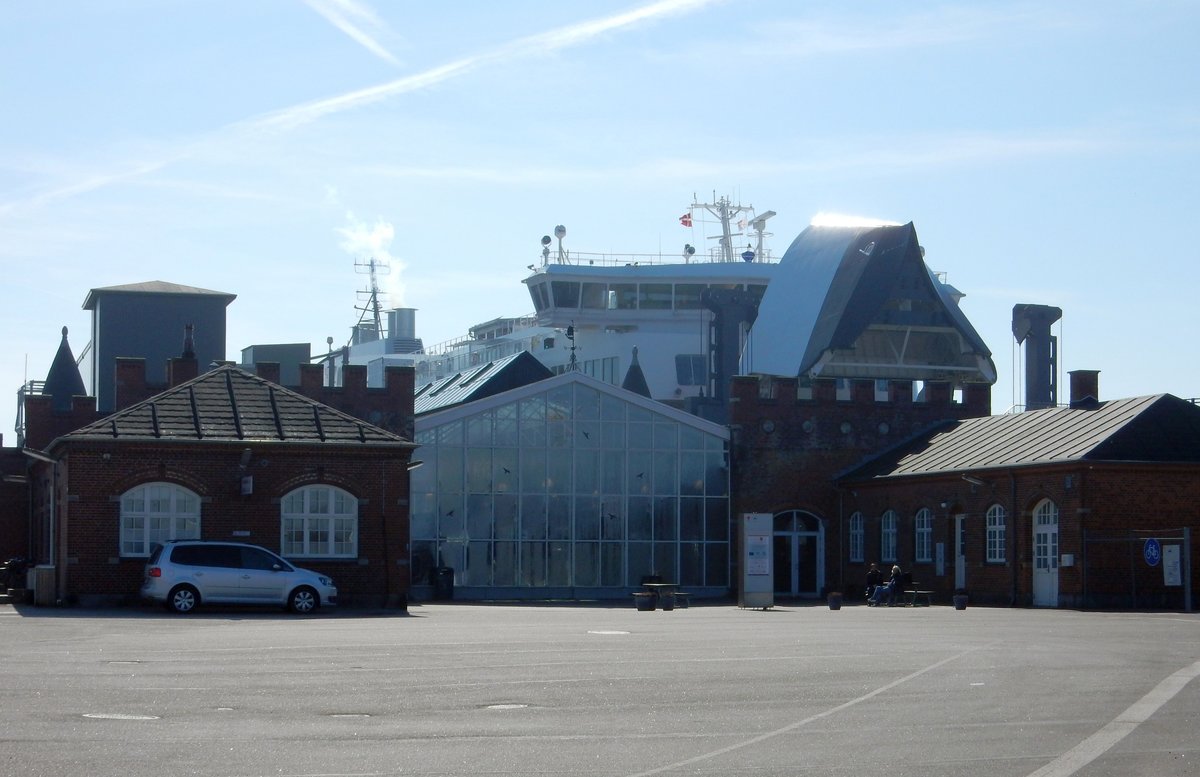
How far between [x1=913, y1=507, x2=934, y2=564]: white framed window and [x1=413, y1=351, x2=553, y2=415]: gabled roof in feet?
49.0

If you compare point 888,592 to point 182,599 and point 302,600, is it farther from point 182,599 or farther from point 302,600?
point 182,599

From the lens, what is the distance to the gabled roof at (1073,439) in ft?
123

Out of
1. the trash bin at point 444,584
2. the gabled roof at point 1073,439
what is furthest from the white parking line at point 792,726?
the trash bin at point 444,584

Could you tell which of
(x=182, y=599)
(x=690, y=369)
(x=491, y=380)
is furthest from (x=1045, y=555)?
(x=690, y=369)

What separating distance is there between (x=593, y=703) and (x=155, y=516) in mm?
22119

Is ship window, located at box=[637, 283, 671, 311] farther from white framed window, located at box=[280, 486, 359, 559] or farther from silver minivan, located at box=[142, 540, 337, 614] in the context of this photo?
silver minivan, located at box=[142, 540, 337, 614]

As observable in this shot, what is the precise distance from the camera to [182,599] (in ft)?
99.8

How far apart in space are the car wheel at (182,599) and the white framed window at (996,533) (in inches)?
765

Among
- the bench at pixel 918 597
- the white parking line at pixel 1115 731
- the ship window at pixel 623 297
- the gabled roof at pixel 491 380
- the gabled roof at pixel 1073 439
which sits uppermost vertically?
the ship window at pixel 623 297

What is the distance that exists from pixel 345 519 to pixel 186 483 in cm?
339

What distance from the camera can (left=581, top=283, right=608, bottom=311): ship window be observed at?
73938 mm

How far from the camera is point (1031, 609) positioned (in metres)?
37.1

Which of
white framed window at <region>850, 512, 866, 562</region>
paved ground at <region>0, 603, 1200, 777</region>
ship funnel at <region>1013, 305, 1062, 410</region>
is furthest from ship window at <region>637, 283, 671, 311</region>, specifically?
paved ground at <region>0, 603, 1200, 777</region>

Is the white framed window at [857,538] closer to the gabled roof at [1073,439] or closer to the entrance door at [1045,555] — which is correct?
the gabled roof at [1073,439]
